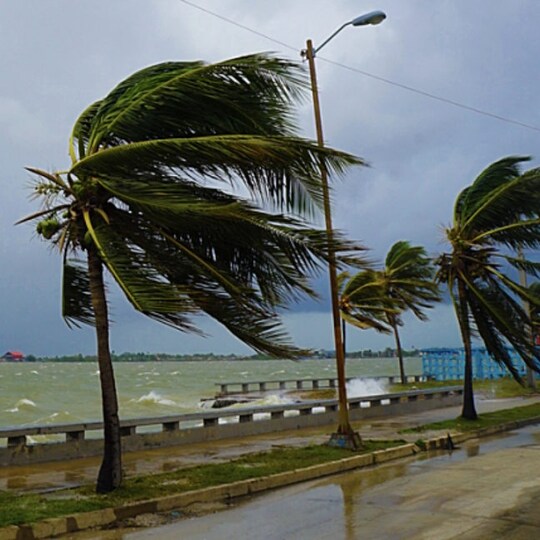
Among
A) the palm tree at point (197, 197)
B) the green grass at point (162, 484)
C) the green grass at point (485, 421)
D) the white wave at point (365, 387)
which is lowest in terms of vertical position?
the green grass at point (485, 421)

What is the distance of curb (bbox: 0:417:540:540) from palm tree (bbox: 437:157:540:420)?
4500mm

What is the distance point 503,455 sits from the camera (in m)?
14.0

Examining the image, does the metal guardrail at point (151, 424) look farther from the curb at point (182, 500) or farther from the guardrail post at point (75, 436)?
the curb at point (182, 500)

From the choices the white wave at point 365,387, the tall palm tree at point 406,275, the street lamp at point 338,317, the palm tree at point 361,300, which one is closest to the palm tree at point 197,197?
the street lamp at point 338,317

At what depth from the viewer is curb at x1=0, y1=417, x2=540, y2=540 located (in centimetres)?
791

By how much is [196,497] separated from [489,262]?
39.4 ft

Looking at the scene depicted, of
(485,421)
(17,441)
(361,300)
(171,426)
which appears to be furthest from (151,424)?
(361,300)

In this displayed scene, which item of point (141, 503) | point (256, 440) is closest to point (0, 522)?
point (141, 503)

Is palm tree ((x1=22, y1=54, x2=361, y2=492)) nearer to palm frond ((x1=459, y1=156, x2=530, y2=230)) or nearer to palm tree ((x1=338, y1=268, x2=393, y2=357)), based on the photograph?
palm frond ((x1=459, y1=156, x2=530, y2=230))

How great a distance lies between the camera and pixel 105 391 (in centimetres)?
995

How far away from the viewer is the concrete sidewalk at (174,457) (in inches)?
429

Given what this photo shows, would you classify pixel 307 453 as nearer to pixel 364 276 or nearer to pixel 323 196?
pixel 323 196

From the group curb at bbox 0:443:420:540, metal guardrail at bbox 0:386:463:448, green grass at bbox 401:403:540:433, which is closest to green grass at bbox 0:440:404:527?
curb at bbox 0:443:420:540

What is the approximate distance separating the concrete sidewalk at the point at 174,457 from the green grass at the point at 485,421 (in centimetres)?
87
